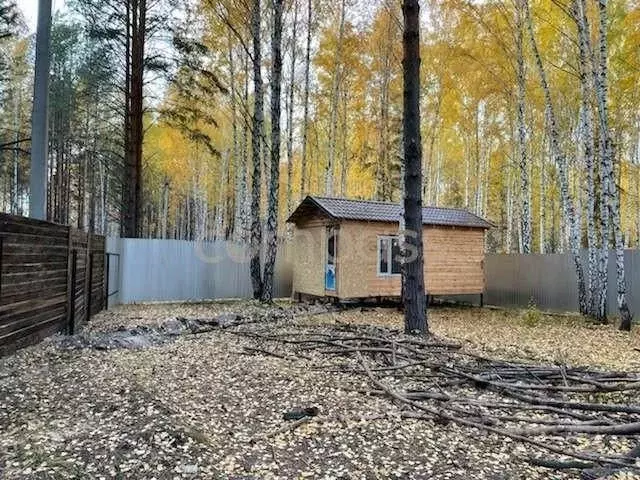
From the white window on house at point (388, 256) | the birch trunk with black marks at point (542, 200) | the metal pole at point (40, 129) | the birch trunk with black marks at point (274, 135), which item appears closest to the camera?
the metal pole at point (40, 129)

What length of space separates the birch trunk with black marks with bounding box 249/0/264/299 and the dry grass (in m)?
2.45

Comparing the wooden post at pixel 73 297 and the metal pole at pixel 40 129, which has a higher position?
the metal pole at pixel 40 129

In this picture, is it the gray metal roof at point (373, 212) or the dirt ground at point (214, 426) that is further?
the gray metal roof at point (373, 212)

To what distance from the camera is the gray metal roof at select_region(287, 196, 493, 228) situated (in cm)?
1039

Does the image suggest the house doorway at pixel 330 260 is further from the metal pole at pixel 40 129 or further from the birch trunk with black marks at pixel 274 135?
the metal pole at pixel 40 129

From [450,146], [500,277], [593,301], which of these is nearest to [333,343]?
[593,301]

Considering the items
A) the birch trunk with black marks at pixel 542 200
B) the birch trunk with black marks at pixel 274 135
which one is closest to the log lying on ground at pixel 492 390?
the birch trunk with black marks at pixel 274 135

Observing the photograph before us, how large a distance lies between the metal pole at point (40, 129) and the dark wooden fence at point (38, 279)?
1.56 ft

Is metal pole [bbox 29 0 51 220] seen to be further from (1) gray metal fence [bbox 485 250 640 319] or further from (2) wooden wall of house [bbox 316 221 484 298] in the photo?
(1) gray metal fence [bbox 485 250 640 319]

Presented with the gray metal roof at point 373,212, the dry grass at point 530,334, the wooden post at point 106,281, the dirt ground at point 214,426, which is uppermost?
the gray metal roof at point 373,212

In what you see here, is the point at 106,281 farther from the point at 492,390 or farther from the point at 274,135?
the point at 492,390

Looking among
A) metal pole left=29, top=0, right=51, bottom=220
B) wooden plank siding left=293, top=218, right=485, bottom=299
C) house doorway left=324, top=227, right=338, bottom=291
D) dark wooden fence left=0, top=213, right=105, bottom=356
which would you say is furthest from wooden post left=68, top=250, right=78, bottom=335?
house doorway left=324, top=227, right=338, bottom=291

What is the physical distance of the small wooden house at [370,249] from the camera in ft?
34.4

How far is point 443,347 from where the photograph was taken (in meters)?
5.41
